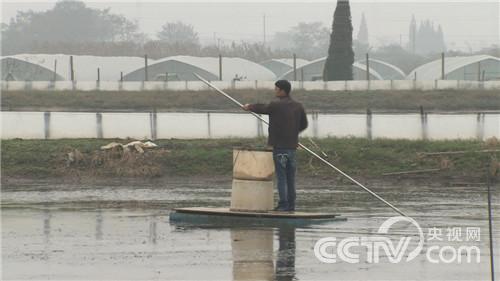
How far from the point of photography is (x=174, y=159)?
22.0 meters

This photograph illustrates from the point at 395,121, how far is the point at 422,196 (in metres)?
6.99

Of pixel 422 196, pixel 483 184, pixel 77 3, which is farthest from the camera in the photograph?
pixel 77 3

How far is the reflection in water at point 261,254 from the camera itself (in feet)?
34.5

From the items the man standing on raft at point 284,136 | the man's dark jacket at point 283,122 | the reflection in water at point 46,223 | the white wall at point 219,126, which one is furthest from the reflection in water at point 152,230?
the white wall at point 219,126

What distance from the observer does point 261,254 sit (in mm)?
11633

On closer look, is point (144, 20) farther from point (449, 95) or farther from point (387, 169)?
point (387, 169)

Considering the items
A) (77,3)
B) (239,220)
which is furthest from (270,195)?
(77,3)

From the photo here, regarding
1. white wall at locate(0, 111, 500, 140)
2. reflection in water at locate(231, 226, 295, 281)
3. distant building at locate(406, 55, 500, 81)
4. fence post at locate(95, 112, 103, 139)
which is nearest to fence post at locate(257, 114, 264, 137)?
white wall at locate(0, 111, 500, 140)

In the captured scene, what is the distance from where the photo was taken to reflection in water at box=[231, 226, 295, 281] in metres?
10.5

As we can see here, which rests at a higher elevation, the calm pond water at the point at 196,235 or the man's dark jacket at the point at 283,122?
the man's dark jacket at the point at 283,122

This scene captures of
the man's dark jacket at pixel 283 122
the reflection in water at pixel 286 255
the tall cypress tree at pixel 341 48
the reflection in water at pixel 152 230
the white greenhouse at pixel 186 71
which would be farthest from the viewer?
the white greenhouse at pixel 186 71

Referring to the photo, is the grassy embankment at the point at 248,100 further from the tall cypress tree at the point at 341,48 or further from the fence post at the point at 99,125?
the fence post at the point at 99,125

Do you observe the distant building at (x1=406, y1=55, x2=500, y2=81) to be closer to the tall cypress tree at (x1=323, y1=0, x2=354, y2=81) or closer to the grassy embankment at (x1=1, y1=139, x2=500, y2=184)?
the tall cypress tree at (x1=323, y1=0, x2=354, y2=81)

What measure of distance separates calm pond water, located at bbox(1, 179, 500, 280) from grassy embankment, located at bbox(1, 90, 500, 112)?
25.6m
